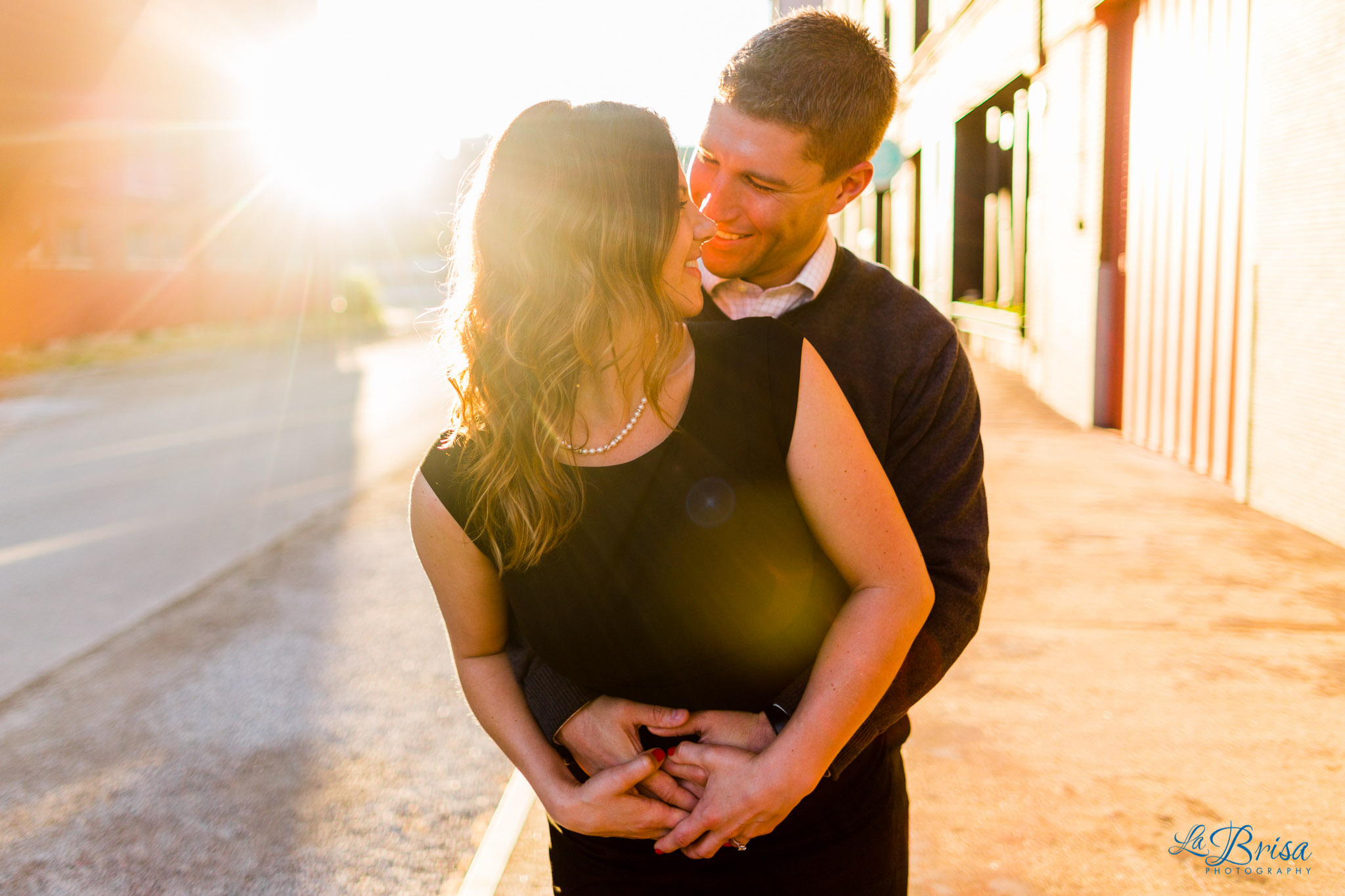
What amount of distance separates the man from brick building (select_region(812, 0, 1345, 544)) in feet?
15.3

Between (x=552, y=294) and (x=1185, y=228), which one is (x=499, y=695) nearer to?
(x=552, y=294)

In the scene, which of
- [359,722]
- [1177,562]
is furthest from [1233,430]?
[359,722]

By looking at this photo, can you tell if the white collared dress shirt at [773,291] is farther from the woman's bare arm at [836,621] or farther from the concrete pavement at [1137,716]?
the concrete pavement at [1137,716]

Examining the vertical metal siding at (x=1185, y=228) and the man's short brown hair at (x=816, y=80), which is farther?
the vertical metal siding at (x=1185, y=228)

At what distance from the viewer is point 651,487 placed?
52.9 inches

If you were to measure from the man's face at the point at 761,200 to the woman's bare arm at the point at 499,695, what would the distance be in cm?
68

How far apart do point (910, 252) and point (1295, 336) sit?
→ 1395cm

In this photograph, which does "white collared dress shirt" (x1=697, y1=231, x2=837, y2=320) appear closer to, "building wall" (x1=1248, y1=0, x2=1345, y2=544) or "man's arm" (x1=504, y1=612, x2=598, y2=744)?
"man's arm" (x1=504, y1=612, x2=598, y2=744)

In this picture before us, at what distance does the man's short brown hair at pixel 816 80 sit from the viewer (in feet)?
5.54

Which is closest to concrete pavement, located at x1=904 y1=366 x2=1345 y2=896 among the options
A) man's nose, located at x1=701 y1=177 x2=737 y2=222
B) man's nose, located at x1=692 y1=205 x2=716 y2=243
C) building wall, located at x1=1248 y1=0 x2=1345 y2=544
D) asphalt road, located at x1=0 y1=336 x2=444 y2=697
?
building wall, located at x1=1248 y1=0 x2=1345 y2=544

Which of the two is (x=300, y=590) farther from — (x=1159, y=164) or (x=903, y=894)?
(x=1159, y=164)

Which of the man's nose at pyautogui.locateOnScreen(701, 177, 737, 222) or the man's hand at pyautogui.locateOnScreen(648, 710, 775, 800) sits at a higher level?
the man's nose at pyautogui.locateOnScreen(701, 177, 737, 222)

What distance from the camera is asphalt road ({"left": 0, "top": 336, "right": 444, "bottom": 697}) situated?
5.87 metres

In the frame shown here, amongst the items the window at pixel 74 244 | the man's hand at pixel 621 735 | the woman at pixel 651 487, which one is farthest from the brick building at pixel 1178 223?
the window at pixel 74 244
